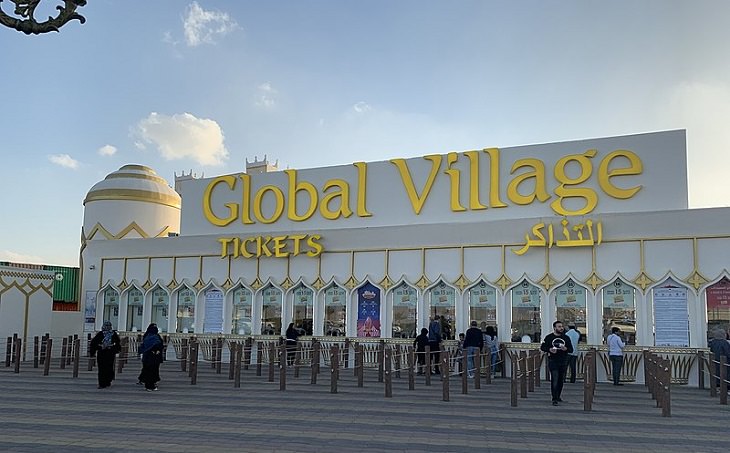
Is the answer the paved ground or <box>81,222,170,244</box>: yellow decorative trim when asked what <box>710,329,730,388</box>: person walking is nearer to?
the paved ground

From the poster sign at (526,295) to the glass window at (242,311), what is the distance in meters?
9.09

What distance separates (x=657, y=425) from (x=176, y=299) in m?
18.2

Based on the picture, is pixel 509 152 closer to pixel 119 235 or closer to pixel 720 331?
pixel 720 331

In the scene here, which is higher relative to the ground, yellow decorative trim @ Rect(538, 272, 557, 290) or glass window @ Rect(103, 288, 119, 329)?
yellow decorative trim @ Rect(538, 272, 557, 290)

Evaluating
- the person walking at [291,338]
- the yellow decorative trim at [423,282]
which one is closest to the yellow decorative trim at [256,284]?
the person walking at [291,338]

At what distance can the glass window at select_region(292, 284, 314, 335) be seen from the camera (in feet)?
75.6

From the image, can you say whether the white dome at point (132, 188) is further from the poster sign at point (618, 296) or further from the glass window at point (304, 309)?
the poster sign at point (618, 296)

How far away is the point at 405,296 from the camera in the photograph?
2164 centimetres

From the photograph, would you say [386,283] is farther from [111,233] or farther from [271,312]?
[111,233]

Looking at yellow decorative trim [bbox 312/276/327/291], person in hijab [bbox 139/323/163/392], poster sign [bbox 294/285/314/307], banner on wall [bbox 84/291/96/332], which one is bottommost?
person in hijab [bbox 139/323/163/392]

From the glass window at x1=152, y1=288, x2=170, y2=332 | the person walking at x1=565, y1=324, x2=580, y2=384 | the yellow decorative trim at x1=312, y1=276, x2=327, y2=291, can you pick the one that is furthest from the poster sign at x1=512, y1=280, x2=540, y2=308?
the glass window at x1=152, y1=288, x2=170, y2=332

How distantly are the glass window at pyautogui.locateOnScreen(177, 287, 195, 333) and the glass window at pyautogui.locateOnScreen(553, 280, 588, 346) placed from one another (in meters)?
12.8

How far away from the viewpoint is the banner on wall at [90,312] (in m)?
27.0

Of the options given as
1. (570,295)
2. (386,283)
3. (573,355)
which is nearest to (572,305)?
(570,295)
